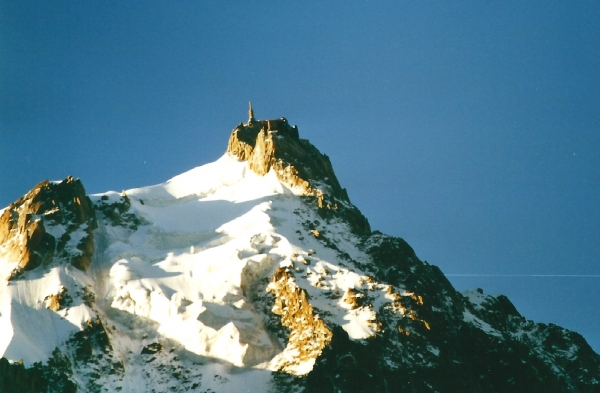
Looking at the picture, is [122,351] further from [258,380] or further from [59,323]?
[258,380]

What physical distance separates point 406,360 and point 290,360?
82.5 feet

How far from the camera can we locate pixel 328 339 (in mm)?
191875

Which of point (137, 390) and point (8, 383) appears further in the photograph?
point (137, 390)

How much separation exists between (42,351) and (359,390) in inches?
2534

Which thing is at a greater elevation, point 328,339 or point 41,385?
point 328,339

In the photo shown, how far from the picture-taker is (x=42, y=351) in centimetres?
18862

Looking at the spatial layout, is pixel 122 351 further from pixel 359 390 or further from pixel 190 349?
pixel 359 390

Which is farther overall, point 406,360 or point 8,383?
point 406,360

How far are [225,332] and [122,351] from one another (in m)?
22.1

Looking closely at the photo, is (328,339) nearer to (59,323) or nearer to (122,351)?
(122,351)

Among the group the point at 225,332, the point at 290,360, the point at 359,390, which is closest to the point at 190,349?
the point at 225,332

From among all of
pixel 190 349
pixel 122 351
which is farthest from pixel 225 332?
pixel 122 351

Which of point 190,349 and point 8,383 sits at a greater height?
point 190,349

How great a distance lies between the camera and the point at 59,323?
199 meters
